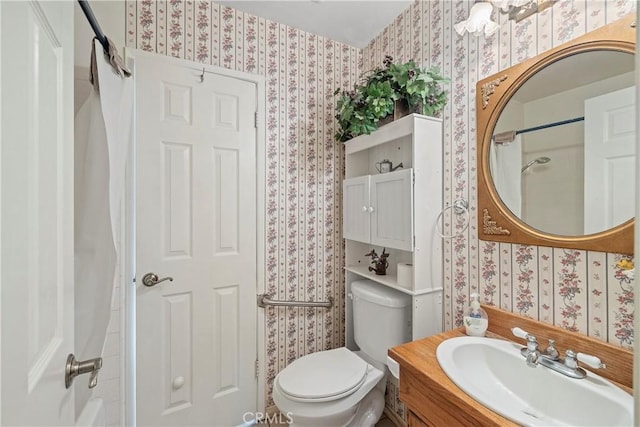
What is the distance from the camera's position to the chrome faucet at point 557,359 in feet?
2.65

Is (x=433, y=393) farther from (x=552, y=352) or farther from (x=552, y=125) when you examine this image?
(x=552, y=125)

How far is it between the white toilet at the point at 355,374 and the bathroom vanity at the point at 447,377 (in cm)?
35

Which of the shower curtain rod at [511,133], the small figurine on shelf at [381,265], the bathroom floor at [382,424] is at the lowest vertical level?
the bathroom floor at [382,424]

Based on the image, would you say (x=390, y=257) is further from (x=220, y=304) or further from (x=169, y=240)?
(x=169, y=240)

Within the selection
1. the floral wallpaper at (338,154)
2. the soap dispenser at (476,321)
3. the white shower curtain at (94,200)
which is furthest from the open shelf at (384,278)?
the white shower curtain at (94,200)

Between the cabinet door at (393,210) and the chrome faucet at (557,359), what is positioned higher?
the cabinet door at (393,210)

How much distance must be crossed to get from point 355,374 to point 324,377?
0.15m

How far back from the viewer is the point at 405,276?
1.39 meters

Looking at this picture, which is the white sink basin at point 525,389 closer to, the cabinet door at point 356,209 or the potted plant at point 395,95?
the cabinet door at point 356,209

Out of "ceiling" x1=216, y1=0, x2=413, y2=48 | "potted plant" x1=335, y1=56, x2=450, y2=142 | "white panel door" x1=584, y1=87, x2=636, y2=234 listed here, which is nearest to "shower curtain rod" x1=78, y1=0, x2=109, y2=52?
"ceiling" x1=216, y1=0, x2=413, y2=48

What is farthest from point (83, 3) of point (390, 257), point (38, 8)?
point (390, 257)

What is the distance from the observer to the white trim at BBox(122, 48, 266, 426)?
4.49ft

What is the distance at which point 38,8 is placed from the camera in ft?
1.55

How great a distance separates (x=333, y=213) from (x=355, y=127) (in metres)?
0.63
